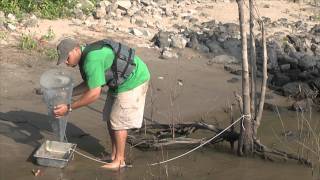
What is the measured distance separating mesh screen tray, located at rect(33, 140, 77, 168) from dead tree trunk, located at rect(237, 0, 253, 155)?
1827mm

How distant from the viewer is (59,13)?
37.2ft

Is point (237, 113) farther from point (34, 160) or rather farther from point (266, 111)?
point (34, 160)

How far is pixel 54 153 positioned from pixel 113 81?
42.4 inches

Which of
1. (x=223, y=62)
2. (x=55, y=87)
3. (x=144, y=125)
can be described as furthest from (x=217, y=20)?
(x=55, y=87)

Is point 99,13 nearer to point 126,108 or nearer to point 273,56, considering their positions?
point 273,56

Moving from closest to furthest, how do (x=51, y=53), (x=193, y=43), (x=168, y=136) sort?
1. (x=168, y=136)
2. (x=51, y=53)
3. (x=193, y=43)

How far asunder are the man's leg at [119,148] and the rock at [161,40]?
4.55 metres

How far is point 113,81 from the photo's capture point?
5.97m

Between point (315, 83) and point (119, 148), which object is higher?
point (315, 83)

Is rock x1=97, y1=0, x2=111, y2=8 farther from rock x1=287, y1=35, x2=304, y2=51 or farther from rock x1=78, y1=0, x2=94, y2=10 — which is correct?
rock x1=287, y1=35, x2=304, y2=51

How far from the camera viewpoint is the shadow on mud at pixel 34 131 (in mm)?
6932

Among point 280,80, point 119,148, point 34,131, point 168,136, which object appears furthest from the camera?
point 280,80

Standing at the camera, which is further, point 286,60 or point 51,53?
point 286,60

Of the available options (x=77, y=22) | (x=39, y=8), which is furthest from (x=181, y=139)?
(x=39, y=8)
